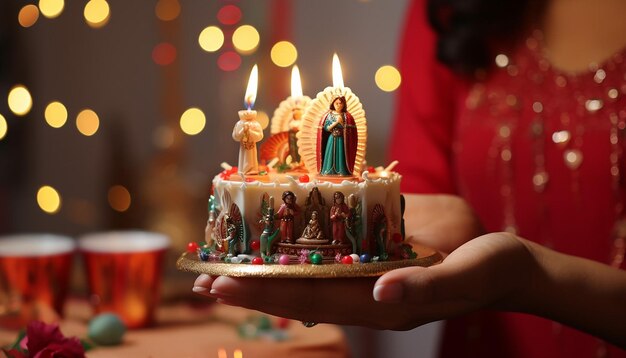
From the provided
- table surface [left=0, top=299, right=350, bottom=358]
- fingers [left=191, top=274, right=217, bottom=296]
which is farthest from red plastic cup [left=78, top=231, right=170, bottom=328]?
fingers [left=191, top=274, right=217, bottom=296]

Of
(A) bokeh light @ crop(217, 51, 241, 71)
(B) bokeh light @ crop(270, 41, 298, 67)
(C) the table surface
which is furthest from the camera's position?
(A) bokeh light @ crop(217, 51, 241, 71)

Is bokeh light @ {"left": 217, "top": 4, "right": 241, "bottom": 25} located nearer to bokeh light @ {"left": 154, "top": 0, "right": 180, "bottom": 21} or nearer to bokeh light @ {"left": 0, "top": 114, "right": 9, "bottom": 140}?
bokeh light @ {"left": 154, "top": 0, "right": 180, "bottom": 21}

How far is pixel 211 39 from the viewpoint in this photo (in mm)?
2932

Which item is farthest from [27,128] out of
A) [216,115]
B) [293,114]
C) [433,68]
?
[293,114]

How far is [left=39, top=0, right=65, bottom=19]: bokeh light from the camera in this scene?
291 cm

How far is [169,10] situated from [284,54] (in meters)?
0.54

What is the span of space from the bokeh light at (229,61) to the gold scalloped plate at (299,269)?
5.95ft

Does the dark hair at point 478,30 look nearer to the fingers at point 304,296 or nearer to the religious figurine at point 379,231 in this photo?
the religious figurine at point 379,231

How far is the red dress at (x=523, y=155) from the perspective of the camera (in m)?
1.60

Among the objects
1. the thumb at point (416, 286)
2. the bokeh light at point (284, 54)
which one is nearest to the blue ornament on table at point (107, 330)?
the thumb at point (416, 286)

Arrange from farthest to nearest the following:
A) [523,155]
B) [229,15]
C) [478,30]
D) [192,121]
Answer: [192,121], [229,15], [478,30], [523,155]

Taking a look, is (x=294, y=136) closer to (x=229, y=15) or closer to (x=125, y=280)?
(x=125, y=280)

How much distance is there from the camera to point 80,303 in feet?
6.44

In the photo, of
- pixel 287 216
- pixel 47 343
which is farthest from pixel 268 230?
pixel 47 343
